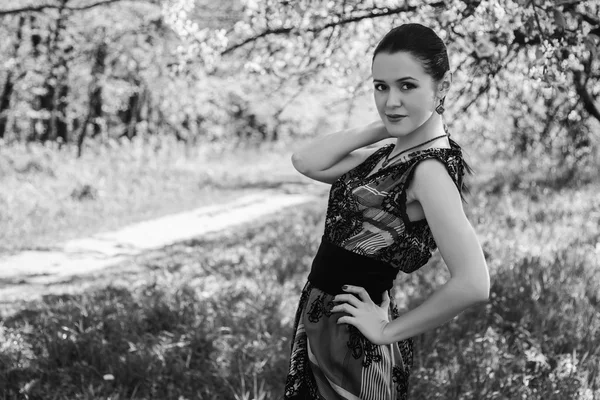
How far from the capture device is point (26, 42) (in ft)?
59.7

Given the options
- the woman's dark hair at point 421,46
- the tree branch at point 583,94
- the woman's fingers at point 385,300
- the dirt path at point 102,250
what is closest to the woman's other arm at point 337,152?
the woman's dark hair at point 421,46

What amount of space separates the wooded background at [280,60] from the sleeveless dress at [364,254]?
4.47 ft

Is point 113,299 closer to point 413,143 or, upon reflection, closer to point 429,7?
point 429,7

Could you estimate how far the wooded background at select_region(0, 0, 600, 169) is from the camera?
3.59 metres

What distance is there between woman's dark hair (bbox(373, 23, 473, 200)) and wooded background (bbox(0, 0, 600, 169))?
49.1 inches

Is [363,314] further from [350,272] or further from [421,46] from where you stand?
[421,46]

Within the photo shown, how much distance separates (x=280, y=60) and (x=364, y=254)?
3715 mm

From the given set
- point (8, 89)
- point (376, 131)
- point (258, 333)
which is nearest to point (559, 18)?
point (376, 131)

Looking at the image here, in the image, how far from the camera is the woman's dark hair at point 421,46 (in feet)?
5.54

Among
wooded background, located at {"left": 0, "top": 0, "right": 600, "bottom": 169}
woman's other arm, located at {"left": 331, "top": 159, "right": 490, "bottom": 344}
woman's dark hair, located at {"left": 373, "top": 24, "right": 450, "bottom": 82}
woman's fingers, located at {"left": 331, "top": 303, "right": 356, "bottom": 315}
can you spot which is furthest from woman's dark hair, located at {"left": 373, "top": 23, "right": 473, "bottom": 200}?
wooded background, located at {"left": 0, "top": 0, "right": 600, "bottom": 169}

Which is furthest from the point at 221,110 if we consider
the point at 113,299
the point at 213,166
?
the point at 113,299

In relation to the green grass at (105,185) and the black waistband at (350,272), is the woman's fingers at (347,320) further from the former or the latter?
the green grass at (105,185)

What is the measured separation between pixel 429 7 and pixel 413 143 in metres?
2.37

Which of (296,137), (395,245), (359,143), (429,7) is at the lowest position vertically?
(296,137)
